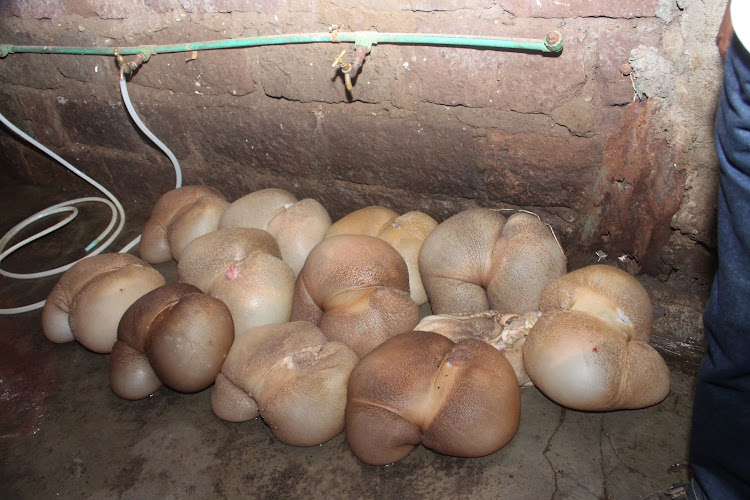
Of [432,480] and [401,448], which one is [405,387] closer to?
[401,448]

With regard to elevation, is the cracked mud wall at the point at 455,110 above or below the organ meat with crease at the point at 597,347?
above

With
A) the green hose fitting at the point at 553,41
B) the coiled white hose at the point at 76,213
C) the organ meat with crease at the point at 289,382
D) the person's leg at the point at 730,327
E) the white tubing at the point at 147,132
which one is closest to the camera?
the person's leg at the point at 730,327

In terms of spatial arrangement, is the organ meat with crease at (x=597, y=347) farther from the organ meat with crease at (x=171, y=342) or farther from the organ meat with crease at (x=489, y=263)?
the organ meat with crease at (x=171, y=342)

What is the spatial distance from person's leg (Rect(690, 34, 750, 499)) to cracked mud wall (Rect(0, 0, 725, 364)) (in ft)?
3.30

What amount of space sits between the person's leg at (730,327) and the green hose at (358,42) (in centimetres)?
107

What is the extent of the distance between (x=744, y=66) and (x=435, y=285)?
4.76 ft

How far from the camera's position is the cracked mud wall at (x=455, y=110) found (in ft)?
6.76

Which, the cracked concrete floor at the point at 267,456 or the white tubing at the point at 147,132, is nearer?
the cracked concrete floor at the point at 267,456

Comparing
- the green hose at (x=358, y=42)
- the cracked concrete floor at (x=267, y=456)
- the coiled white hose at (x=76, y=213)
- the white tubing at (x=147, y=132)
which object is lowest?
the cracked concrete floor at (x=267, y=456)

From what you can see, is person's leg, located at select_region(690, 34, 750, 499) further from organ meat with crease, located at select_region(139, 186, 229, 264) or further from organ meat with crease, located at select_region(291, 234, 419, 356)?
organ meat with crease, located at select_region(139, 186, 229, 264)

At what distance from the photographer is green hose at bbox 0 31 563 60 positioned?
2.10 metres

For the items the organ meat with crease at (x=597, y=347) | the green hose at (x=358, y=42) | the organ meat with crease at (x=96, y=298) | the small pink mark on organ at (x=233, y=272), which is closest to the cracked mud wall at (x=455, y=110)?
the green hose at (x=358, y=42)

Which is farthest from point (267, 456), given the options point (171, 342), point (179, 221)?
point (179, 221)

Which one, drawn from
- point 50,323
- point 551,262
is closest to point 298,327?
point 551,262
